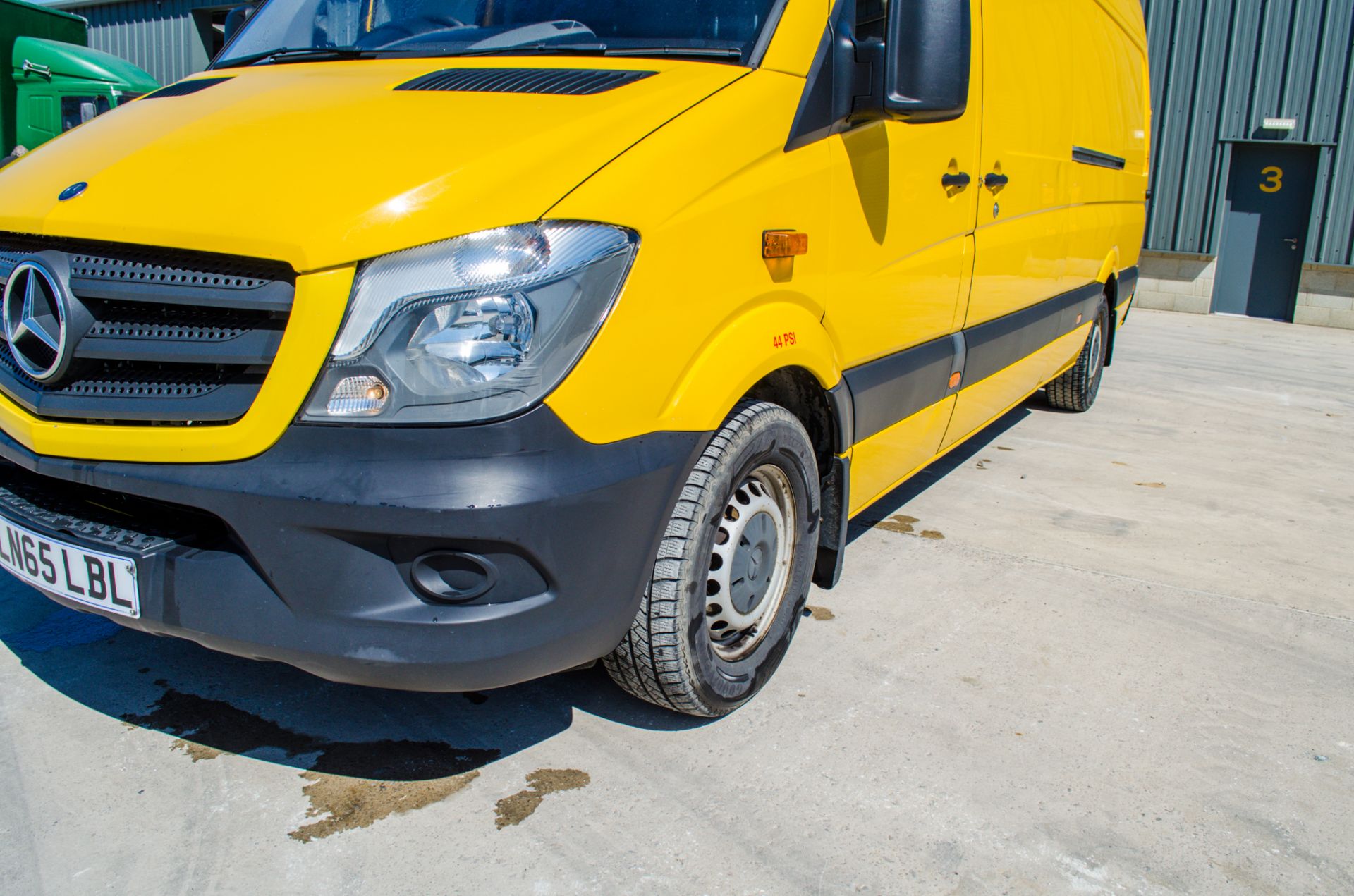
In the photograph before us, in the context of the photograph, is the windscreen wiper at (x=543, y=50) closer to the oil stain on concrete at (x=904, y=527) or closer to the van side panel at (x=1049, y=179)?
the van side panel at (x=1049, y=179)

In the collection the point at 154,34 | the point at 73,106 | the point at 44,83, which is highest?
the point at 154,34

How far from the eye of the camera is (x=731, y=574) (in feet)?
8.04

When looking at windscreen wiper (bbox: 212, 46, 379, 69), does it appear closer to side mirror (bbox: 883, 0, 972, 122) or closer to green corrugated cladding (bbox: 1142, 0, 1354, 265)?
side mirror (bbox: 883, 0, 972, 122)

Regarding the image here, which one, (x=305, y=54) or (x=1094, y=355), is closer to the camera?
(x=305, y=54)

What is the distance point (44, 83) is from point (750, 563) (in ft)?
31.7

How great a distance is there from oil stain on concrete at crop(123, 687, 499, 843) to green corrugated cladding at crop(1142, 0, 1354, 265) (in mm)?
13763

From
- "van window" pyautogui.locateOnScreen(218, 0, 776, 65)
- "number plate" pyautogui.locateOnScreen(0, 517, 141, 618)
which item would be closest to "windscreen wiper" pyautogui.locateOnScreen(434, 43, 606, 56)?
"van window" pyautogui.locateOnScreen(218, 0, 776, 65)

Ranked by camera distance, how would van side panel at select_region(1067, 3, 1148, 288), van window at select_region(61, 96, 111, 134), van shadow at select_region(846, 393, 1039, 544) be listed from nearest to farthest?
van shadow at select_region(846, 393, 1039, 544) → van side panel at select_region(1067, 3, 1148, 288) → van window at select_region(61, 96, 111, 134)

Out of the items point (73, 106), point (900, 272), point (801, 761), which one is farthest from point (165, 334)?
point (73, 106)

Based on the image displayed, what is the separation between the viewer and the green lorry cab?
30.1 feet

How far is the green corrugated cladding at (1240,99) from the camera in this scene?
12367mm

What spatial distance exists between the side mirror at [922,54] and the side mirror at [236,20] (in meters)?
2.33

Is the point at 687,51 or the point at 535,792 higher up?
the point at 687,51

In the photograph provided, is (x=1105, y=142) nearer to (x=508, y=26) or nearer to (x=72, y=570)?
(x=508, y=26)
